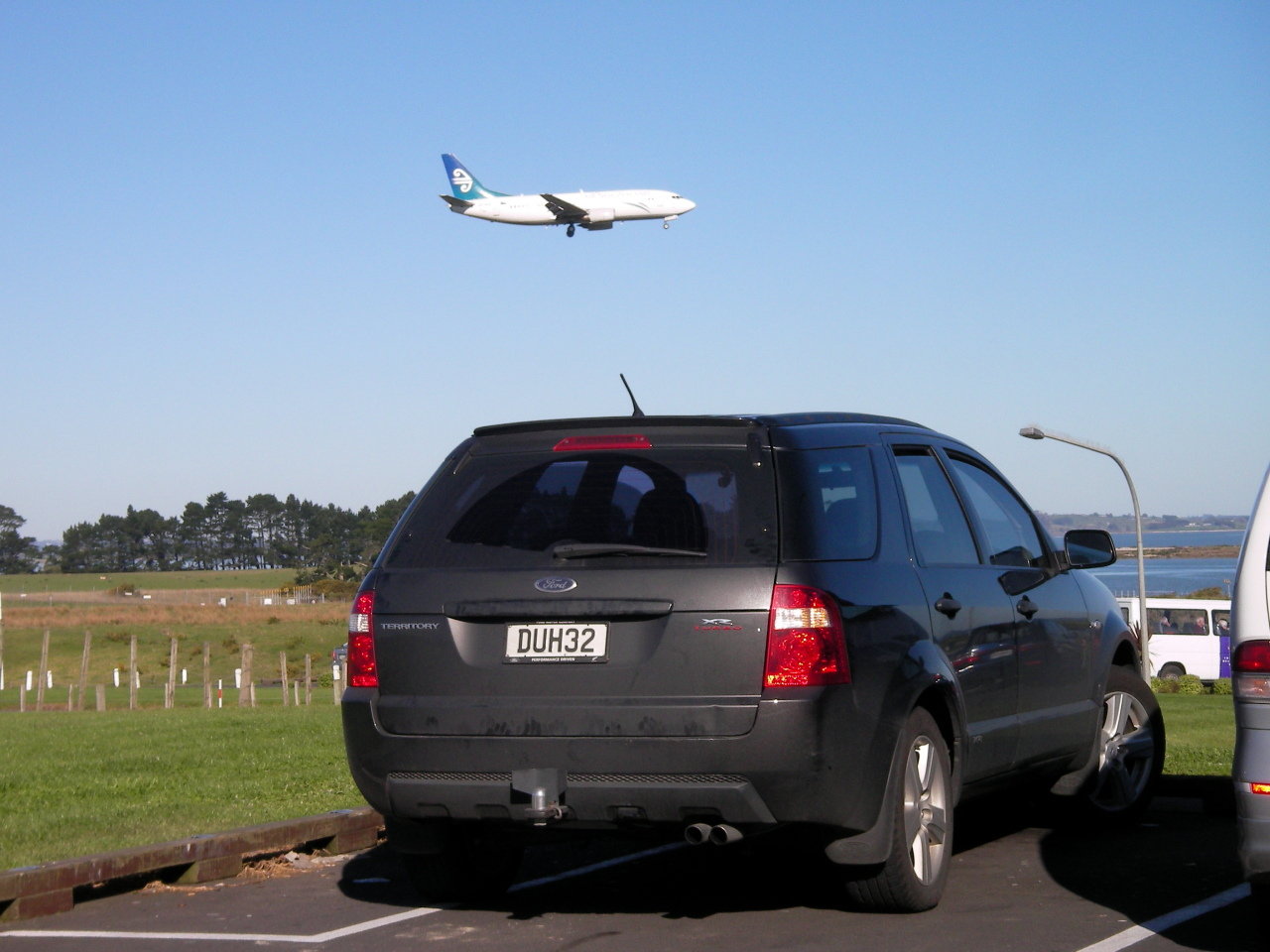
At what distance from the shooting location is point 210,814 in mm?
9672

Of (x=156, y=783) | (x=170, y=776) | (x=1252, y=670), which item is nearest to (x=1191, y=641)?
(x=170, y=776)

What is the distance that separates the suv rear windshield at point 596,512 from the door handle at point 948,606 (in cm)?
109

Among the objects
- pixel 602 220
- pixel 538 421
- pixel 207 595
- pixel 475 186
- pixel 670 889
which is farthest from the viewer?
pixel 207 595

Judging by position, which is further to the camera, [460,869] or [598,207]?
[598,207]

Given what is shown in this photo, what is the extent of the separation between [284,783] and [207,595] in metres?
152

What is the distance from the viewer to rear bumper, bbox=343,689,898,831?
5594mm

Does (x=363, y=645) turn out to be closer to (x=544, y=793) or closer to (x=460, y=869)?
(x=544, y=793)

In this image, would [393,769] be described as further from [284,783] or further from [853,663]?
[284,783]

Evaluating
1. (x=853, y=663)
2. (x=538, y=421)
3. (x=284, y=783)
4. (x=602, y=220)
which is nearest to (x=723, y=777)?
(x=853, y=663)

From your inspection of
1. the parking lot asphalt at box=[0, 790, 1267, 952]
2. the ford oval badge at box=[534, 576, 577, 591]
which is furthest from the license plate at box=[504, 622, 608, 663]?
the parking lot asphalt at box=[0, 790, 1267, 952]

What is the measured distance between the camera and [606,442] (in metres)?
6.29

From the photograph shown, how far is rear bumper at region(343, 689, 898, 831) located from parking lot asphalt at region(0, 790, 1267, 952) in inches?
12.8

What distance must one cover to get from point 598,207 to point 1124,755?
7132 cm

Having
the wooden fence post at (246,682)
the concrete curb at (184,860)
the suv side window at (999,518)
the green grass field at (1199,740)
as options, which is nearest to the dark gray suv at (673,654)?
the suv side window at (999,518)
